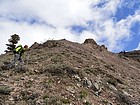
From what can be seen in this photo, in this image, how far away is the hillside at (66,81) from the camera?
19547 mm

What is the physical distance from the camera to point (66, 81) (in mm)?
21766

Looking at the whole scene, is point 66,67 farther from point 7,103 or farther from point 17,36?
point 17,36

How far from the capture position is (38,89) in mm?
20266

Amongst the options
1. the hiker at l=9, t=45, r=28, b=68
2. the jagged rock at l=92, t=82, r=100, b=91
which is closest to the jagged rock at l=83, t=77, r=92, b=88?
the jagged rock at l=92, t=82, r=100, b=91

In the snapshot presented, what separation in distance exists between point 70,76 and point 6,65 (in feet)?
16.4

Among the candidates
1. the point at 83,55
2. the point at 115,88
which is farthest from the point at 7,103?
the point at 83,55

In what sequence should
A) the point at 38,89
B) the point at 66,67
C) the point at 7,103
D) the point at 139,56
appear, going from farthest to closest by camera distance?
the point at 139,56, the point at 66,67, the point at 38,89, the point at 7,103

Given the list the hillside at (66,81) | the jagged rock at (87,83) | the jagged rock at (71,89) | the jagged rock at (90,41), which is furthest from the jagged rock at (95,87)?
the jagged rock at (90,41)

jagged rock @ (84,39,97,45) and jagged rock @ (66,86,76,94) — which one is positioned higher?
jagged rock @ (84,39,97,45)

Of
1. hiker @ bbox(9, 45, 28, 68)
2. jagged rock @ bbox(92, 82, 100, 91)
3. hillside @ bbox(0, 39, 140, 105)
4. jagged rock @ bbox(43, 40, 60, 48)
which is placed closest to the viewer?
hillside @ bbox(0, 39, 140, 105)

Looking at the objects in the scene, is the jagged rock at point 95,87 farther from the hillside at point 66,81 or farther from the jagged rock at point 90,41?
the jagged rock at point 90,41

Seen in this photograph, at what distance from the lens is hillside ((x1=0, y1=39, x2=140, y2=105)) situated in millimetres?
19547

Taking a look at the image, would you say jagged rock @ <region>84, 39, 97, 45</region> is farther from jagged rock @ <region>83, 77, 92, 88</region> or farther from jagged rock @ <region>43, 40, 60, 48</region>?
jagged rock @ <region>83, 77, 92, 88</region>

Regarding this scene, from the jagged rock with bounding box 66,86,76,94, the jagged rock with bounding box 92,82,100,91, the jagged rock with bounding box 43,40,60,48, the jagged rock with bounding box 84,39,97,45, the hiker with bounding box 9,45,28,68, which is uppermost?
the jagged rock with bounding box 84,39,97,45
